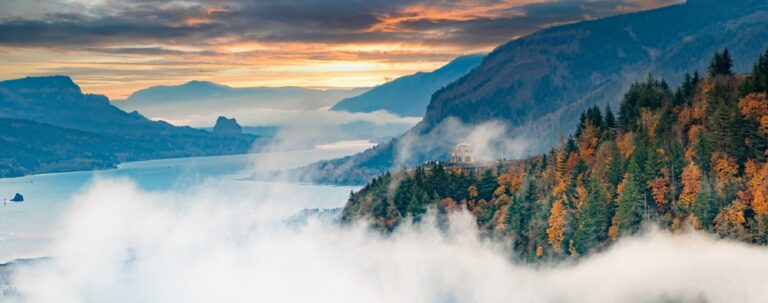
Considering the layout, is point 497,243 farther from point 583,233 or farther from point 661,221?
point 661,221

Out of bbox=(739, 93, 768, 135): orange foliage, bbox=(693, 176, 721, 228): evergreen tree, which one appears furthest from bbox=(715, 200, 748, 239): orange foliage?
bbox=(739, 93, 768, 135): orange foliage

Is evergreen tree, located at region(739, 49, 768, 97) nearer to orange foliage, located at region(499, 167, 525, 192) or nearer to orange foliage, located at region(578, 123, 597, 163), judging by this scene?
orange foliage, located at region(578, 123, 597, 163)

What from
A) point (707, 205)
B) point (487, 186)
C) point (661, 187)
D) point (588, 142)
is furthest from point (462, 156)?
point (707, 205)

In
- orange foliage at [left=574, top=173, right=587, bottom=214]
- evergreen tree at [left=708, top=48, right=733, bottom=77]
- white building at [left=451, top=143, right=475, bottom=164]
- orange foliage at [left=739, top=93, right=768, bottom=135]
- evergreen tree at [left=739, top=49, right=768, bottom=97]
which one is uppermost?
evergreen tree at [left=708, top=48, right=733, bottom=77]

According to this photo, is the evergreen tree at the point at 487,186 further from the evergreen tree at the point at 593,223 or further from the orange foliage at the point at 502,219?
the evergreen tree at the point at 593,223

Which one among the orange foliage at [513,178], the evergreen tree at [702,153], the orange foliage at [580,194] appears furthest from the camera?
the orange foliage at [513,178]

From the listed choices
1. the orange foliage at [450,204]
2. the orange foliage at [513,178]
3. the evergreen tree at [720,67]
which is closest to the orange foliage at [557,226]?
the orange foliage at [513,178]

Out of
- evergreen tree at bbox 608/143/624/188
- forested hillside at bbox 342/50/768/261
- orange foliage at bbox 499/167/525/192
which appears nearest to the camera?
forested hillside at bbox 342/50/768/261

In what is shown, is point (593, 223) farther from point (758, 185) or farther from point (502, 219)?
point (502, 219)
